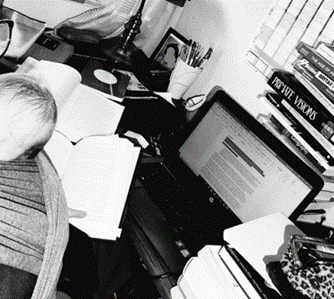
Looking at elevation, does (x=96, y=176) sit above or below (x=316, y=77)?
below

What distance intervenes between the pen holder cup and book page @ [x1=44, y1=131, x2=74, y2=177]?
0.56m

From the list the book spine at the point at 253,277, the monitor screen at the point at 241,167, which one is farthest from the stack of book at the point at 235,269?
the monitor screen at the point at 241,167

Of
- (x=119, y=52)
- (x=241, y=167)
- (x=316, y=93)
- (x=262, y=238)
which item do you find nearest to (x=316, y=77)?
(x=316, y=93)

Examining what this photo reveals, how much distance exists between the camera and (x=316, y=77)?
1070 mm

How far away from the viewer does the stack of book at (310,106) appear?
3.45 feet

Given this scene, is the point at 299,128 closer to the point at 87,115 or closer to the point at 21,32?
the point at 87,115

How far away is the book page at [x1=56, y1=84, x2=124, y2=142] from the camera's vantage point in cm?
126

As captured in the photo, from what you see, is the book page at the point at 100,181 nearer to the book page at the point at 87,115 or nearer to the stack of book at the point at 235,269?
the book page at the point at 87,115

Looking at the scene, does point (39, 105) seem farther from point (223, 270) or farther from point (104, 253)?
point (223, 270)

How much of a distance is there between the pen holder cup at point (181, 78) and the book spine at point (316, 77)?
50 cm

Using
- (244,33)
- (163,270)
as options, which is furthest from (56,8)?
(163,270)

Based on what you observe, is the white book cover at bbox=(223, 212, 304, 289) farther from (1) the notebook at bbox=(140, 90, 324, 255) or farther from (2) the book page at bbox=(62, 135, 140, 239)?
(2) the book page at bbox=(62, 135, 140, 239)

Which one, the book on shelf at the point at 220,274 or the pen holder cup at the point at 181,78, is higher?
the pen holder cup at the point at 181,78

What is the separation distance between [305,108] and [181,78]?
1.99 ft
